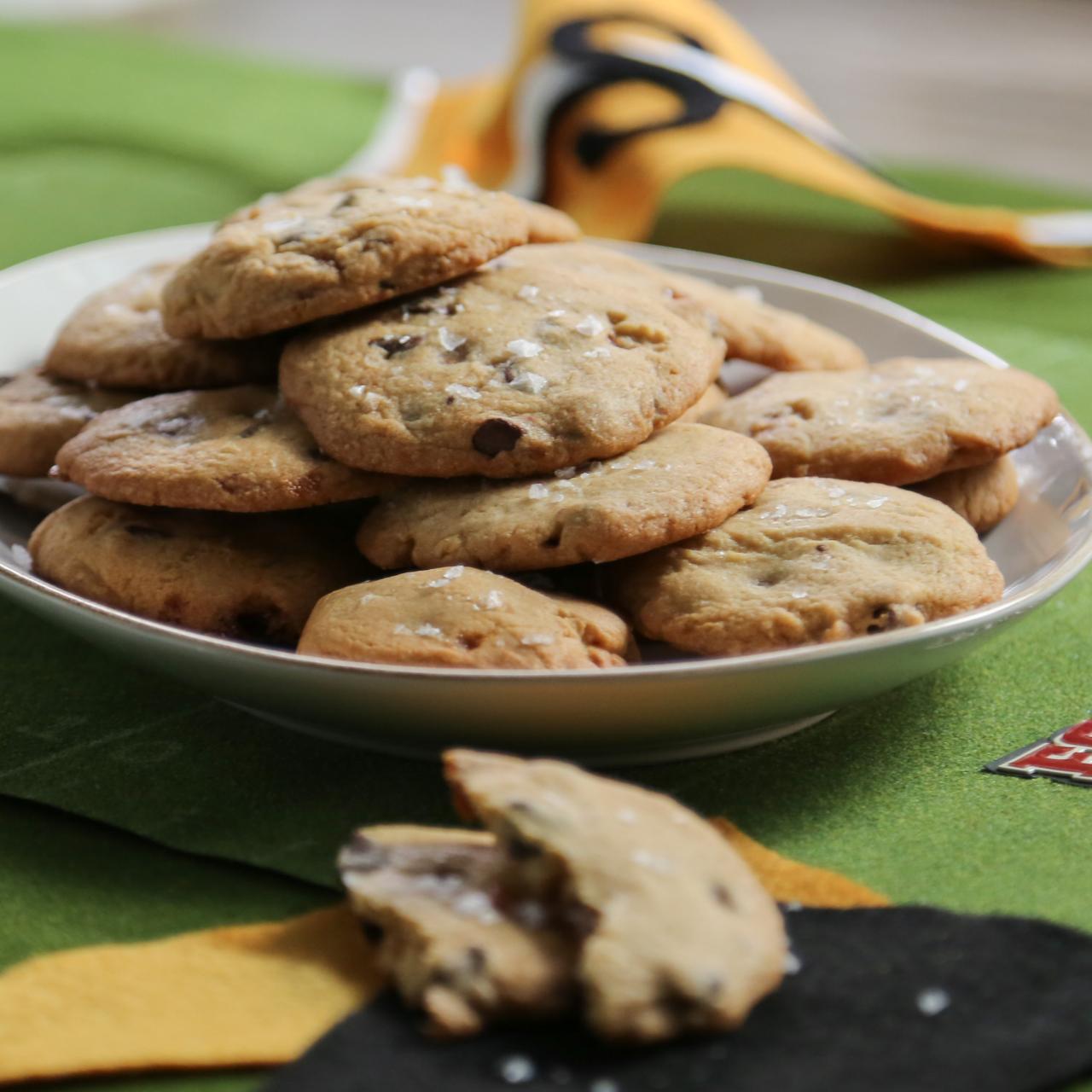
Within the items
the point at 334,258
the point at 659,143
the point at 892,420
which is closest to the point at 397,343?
the point at 334,258

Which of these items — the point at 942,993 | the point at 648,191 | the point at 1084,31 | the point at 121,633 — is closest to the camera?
the point at 942,993

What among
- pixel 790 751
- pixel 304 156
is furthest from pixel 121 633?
pixel 304 156

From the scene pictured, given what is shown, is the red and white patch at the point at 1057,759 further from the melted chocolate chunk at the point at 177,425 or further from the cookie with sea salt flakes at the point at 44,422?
the cookie with sea salt flakes at the point at 44,422

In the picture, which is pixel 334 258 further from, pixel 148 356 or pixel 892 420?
pixel 892 420

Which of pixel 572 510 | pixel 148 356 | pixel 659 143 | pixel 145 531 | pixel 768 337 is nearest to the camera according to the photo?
pixel 572 510

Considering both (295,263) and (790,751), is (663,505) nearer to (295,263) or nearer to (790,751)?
(790,751)
